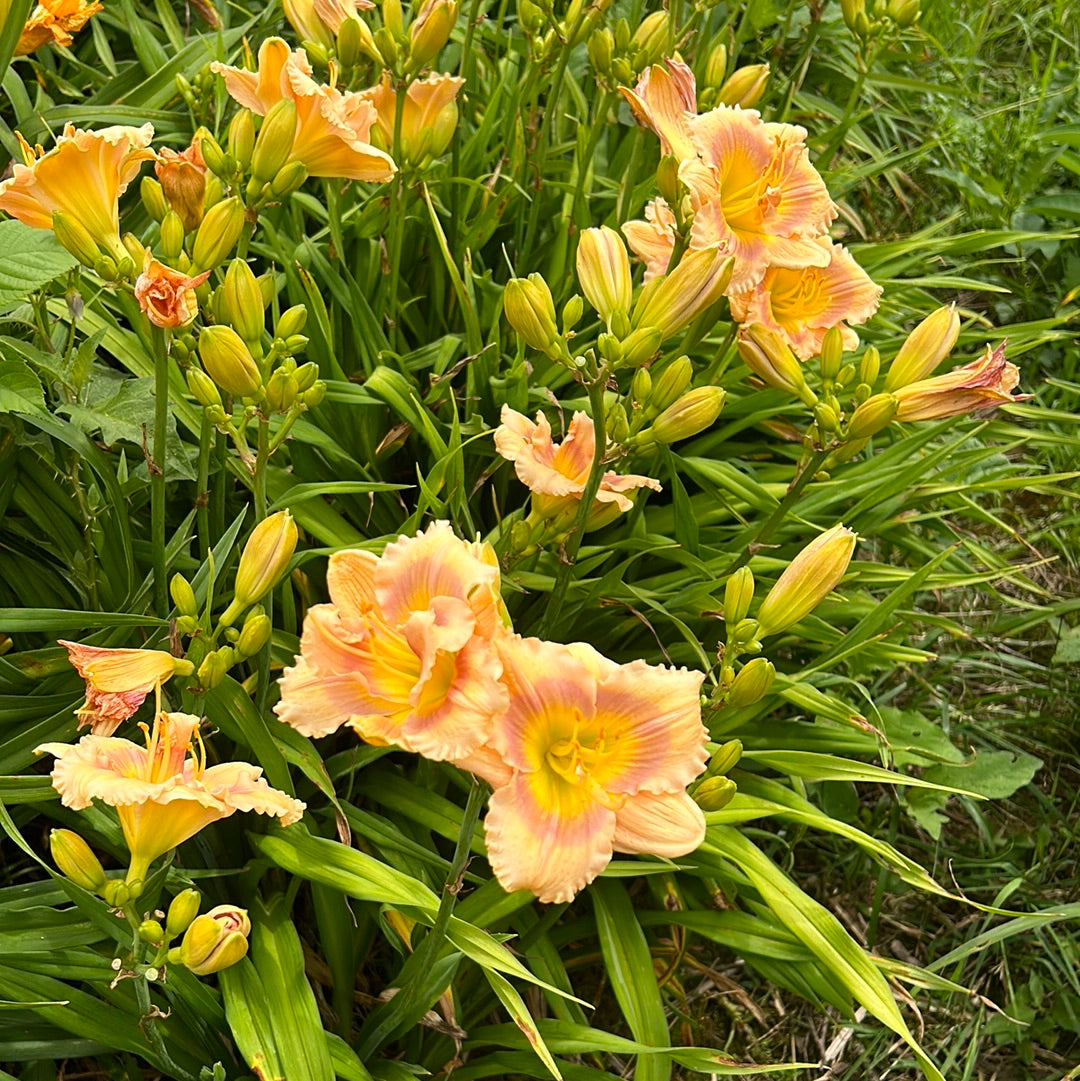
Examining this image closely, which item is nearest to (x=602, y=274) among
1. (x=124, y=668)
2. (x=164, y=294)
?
(x=164, y=294)

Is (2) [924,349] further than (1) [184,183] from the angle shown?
Yes

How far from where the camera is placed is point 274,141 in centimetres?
119

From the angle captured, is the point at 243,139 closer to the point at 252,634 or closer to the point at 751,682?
the point at 252,634

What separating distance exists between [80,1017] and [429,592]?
1.99 ft

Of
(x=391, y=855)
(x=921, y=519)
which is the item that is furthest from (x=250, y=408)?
(x=921, y=519)

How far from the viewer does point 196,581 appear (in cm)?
132

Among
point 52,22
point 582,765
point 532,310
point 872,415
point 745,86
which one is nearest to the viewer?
point 582,765

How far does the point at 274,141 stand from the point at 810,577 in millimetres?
711

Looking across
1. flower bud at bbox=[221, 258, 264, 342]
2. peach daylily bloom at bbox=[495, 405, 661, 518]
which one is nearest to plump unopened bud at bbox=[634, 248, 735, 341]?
peach daylily bloom at bbox=[495, 405, 661, 518]

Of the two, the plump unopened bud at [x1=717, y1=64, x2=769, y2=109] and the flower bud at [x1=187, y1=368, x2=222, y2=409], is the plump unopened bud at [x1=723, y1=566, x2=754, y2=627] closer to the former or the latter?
the flower bud at [x1=187, y1=368, x2=222, y2=409]

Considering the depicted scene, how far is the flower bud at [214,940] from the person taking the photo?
927mm

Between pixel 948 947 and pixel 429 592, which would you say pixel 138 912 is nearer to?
pixel 429 592

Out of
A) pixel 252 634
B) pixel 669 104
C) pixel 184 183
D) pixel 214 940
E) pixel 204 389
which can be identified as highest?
pixel 669 104

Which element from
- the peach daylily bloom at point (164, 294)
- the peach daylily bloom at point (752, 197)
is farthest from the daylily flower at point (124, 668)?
the peach daylily bloom at point (752, 197)
